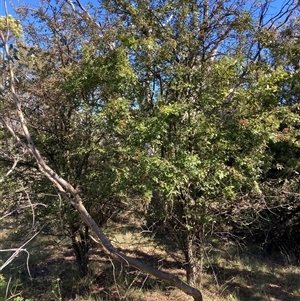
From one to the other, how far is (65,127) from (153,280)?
132 inches

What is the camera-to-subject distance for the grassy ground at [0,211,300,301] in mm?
6496

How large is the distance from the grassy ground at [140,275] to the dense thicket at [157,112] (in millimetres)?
830

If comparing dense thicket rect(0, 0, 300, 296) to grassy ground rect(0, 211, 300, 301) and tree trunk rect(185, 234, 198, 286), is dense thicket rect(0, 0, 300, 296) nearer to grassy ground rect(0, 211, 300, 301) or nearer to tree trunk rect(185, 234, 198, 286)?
tree trunk rect(185, 234, 198, 286)

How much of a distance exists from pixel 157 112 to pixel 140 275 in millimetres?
3928

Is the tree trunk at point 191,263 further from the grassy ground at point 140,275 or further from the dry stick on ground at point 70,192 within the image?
the dry stick on ground at point 70,192

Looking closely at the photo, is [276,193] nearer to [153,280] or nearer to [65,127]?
[153,280]

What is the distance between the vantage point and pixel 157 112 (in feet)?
16.1

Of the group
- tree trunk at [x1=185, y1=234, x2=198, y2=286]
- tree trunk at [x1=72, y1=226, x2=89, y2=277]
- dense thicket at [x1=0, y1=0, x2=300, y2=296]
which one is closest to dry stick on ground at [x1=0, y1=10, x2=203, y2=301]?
dense thicket at [x1=0, y1=0, x2=300, y2=296]

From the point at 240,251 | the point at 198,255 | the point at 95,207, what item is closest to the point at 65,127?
the point at 95,207

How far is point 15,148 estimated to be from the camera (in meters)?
5.88

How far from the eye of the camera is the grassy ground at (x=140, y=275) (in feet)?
21.3

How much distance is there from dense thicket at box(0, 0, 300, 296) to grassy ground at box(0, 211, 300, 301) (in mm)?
830

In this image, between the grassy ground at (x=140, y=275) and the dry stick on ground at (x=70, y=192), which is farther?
the grassy ground at (x=140, y=275)

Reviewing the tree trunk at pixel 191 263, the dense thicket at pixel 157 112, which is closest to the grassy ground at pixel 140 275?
the tree trunk at pixel 191 263
